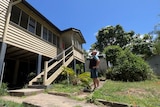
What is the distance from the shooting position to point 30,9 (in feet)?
26.1

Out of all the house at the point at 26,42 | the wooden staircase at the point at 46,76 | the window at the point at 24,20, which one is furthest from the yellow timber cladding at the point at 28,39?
the wooden staircase at the point at 46,76

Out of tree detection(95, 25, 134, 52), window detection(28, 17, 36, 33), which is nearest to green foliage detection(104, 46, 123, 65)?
window detection(28, 17, 36, 33)

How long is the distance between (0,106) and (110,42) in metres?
27.6

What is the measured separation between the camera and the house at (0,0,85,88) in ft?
20.6

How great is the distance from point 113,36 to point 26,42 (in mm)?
Result: 24069

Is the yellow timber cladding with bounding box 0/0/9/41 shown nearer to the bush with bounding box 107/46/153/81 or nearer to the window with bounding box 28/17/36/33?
the window with bounding box 28/17/36/33

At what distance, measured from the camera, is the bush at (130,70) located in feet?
34.0

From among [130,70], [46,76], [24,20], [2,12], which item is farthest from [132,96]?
[24,20]

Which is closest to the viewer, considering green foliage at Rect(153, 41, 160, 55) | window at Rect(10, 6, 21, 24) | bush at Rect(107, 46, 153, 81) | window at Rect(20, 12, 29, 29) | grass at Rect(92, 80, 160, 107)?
grass at Rect(92, 80, 160, 107)

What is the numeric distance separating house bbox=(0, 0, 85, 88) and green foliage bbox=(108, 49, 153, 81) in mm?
4152

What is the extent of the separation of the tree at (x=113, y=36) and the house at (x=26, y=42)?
58.8ft

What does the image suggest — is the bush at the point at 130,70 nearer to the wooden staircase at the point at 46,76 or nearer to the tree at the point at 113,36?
the wooden staircase at the point at 46,76

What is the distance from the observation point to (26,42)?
7414 mm

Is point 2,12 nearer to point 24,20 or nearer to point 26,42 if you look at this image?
point 24,20
